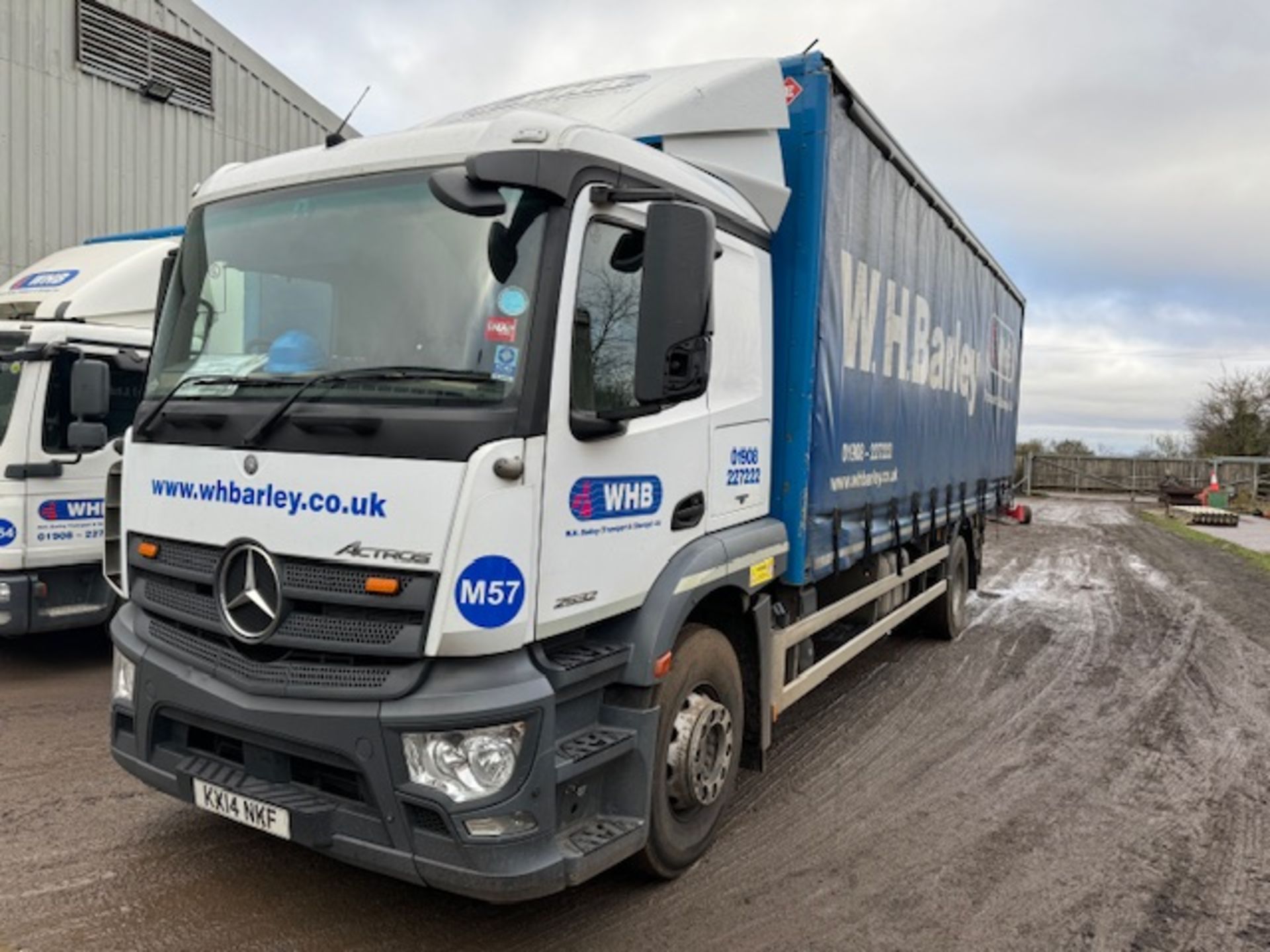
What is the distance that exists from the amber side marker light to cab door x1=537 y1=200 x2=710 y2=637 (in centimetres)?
45

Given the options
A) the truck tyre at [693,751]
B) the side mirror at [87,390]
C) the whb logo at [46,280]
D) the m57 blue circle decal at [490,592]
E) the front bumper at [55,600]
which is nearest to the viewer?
the m57 blue circle decal at [490,592]

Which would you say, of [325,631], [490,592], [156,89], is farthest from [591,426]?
[156,89]

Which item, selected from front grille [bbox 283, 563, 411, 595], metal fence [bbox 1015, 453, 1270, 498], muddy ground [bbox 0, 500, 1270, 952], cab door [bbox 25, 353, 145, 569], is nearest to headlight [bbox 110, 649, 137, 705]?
muddy ground [bbox 0, 500, 1270, 952]

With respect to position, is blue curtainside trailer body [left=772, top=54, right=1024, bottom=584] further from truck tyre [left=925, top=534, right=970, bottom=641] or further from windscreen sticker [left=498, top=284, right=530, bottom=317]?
windscreen sticker [left=498, top=284, right=530, bottom=317]

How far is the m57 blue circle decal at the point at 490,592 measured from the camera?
2.66m

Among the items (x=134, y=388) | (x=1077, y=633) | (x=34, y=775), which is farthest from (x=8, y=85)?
(x=1077, y=633)

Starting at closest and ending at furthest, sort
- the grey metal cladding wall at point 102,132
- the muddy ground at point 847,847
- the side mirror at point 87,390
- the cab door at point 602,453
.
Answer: the cab door at point 602,453
the muddy ground at point 847,847
the side mirror at point 87,390
the grey metal cladding wall at point 102,132

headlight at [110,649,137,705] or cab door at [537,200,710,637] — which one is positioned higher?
cab door at [537,200,710,637]

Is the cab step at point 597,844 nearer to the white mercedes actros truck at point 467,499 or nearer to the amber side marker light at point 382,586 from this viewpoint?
the white mercedes actros truck at point 467,499

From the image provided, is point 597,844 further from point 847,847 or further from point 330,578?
point 847,847

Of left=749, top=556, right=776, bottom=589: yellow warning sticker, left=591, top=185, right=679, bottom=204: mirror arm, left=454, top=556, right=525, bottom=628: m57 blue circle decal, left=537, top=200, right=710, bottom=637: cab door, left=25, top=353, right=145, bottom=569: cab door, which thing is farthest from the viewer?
left=25, top=353, right=145, bottom=569: cab door

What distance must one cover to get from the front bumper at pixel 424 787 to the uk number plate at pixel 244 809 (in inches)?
1.1

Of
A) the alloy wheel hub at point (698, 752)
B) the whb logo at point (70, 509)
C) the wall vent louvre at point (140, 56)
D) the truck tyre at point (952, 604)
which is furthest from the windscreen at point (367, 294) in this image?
the wall vent louvre at point (140, 56)

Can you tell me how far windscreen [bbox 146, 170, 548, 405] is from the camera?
2.82 meters
